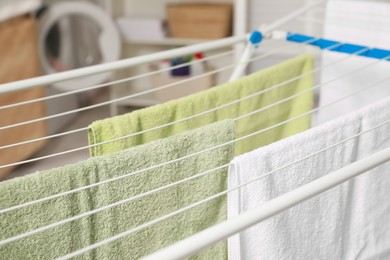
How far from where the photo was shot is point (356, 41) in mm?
1538

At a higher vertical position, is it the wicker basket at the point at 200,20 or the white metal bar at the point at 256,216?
the white metal bar at the point at 256,216

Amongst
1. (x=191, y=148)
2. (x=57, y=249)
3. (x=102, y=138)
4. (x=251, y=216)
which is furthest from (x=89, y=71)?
(x=251, y=216)

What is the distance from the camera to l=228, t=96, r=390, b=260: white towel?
90 cm

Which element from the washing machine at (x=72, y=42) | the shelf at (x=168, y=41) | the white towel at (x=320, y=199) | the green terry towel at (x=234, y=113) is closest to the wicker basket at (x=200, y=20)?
the shelf at (x=168, y=41)

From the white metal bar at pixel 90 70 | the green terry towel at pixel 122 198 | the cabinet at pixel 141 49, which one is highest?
the white metal bar at pixel 90 70

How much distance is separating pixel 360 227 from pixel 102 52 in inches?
88.9

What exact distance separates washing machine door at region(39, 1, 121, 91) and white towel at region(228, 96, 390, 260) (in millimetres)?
2041

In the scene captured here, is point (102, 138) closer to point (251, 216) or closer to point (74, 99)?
point (251, 216)

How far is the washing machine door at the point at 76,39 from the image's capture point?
9.61ft

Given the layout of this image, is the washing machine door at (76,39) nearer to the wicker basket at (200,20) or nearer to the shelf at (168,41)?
the shelf at (168,41)

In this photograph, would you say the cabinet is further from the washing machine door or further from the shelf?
the washing machine door

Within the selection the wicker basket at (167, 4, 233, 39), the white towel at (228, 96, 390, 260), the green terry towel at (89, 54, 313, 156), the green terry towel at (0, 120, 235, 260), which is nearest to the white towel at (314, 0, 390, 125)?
the green terry towel at (89, 54, 313, 156)

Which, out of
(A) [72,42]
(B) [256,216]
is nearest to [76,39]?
(A) [72,42]

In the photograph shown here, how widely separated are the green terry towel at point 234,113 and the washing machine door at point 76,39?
1742mm
